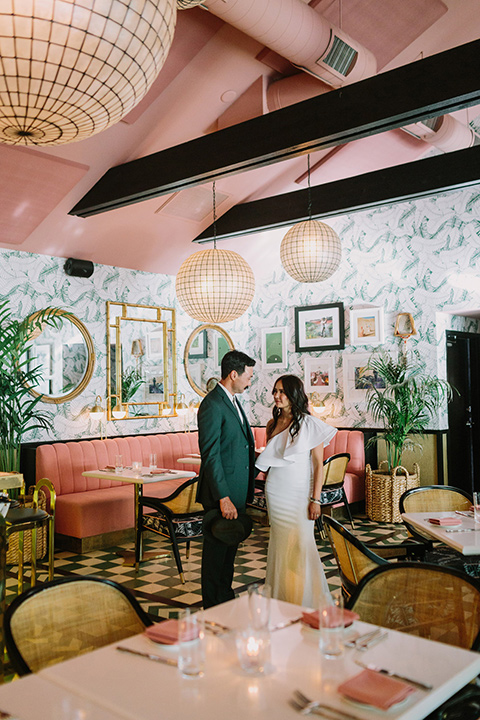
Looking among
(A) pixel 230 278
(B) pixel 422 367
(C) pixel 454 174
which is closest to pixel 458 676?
(A) pixel 230 278

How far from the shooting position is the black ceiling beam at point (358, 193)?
20.7 feet

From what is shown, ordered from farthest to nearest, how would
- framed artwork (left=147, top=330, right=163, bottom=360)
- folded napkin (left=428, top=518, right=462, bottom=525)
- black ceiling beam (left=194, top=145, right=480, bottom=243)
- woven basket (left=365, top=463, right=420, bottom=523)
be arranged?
1. framed artwork (left=147, top=330, right=163, bottom=360)
2. woven basket (left=365, top=463, right=420, bottom=523)
3. black ceiling beam (left=194, top=145, right=480, bottom=243)
4. folded napkin (left=428, top=518, right=462, bottom=525)

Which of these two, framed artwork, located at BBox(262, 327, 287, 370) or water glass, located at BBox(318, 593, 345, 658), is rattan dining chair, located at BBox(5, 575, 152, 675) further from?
framed artwork, located at BBox(262, 327, 287, 370)

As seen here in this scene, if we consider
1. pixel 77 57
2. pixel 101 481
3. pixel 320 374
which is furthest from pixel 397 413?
pixel 77 57

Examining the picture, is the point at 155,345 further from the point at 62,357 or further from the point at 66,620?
the point at 66,620

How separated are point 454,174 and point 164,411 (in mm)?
4618

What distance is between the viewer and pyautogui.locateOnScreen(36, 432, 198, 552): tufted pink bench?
6.39 m

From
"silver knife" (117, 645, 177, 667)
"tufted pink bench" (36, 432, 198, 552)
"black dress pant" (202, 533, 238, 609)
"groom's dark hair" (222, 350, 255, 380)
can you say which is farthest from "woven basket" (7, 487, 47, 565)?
"silver knife" (117, 645, 177, 667)

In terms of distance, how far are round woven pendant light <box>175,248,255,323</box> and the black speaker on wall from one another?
2.01m

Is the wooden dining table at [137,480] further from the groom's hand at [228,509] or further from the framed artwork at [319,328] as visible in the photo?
the framed artwork at [319,328]

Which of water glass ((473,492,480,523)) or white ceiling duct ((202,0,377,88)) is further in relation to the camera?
white ceiling duct ((202,0,377,88))

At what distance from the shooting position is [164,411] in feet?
28.1

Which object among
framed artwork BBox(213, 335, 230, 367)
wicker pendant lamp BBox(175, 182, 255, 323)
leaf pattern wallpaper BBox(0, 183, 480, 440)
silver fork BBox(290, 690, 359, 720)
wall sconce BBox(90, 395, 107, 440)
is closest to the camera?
silver fork BBox(290, 690, 359, 720)

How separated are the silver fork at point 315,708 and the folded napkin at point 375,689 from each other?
60mm
